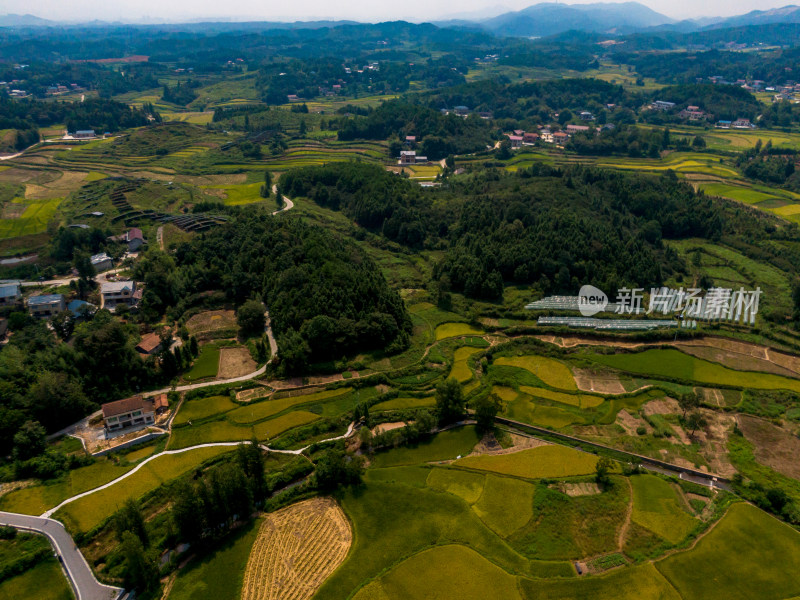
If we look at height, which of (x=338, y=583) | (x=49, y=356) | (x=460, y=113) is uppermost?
(x=460, y=113)

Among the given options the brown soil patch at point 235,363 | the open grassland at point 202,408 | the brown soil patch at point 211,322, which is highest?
the brown soil patch at point 211,322

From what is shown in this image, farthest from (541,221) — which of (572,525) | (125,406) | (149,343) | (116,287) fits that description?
(116,287)

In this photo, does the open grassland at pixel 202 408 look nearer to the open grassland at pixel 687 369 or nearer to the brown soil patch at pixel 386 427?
the brown soil patch at pixel 386 427

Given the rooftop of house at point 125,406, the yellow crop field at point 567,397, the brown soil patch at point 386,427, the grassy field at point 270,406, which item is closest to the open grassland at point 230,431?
the grassy field at point 270,406

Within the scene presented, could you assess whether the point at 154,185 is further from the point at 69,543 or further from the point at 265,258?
the point at 69,543

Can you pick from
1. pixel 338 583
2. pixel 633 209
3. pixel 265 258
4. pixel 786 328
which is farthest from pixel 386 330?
pixel 633 209

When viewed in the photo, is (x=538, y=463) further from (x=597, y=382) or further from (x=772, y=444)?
(x=772, y=444)
